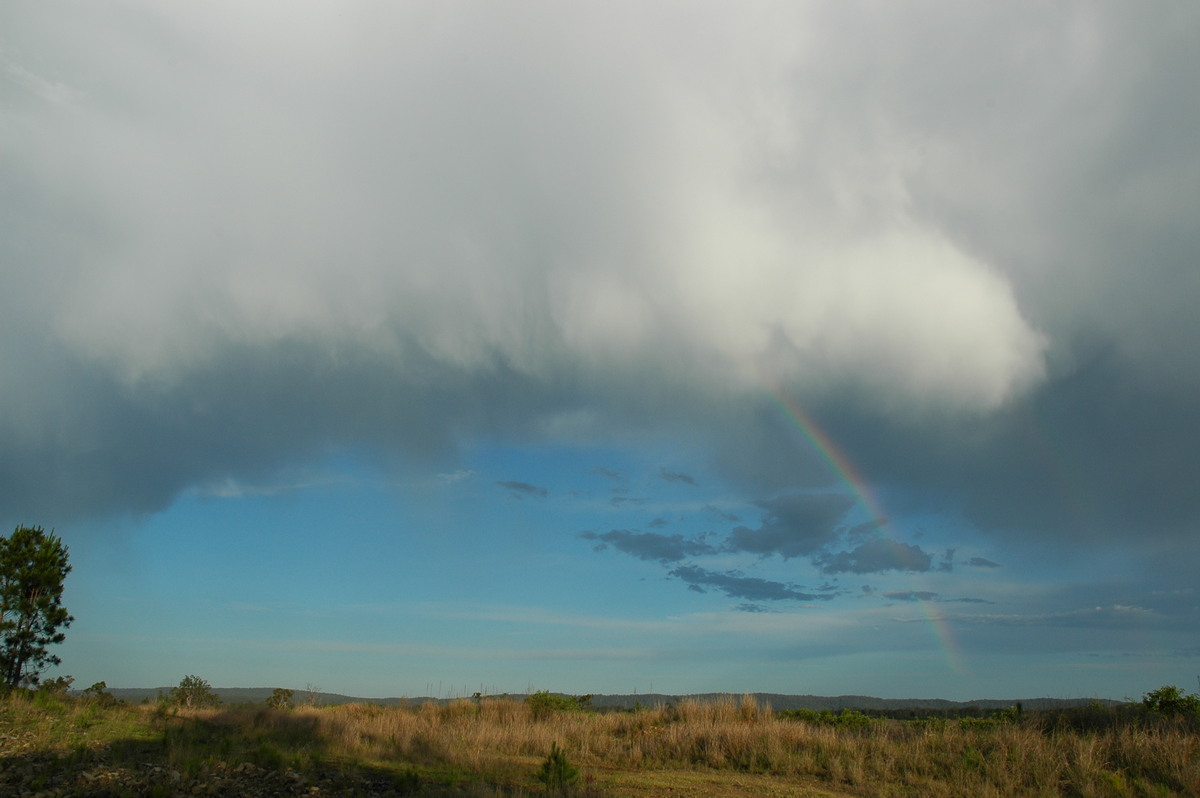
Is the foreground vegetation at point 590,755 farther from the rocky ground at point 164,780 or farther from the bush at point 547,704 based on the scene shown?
the bush at point 547,704

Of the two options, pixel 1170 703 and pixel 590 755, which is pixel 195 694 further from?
pixel 1170 703

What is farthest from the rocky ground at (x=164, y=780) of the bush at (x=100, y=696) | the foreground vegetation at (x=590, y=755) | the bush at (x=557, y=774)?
the bush at (x=100, y=696)

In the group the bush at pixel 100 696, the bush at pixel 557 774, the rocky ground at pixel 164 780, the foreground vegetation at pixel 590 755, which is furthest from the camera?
the bush at pixel 100 696

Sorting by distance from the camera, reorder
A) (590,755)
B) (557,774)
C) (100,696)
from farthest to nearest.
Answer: (100,696)
(590,755)
(557,774)

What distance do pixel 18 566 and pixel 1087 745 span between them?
1641 inches

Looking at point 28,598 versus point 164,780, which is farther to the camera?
point 28,598

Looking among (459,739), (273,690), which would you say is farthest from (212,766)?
(273,690)

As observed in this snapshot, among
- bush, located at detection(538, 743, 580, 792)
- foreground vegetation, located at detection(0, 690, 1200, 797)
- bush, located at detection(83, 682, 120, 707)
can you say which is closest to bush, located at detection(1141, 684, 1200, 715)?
foreground vegetation, located at detection(0, 690, 1200, 797)

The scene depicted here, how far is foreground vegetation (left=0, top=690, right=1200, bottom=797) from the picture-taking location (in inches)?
612

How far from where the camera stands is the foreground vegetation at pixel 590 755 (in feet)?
51.0

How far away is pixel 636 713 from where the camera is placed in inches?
1158

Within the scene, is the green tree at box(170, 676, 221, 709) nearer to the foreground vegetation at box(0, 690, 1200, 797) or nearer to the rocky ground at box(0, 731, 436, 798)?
the foreground vegetation at box(0, 690, 1200, 797)

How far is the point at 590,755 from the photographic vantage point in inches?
924

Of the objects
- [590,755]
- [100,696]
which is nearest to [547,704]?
[590,755]
